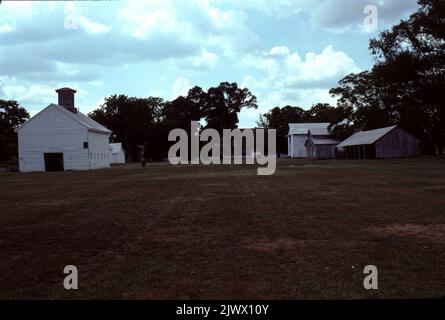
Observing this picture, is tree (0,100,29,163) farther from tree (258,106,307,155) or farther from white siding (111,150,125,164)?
tree (258,106,307,155)

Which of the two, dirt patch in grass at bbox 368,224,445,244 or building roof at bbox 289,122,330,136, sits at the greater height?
building roof at bbox 289,122,330,136

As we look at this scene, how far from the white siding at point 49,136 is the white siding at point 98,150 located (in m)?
1.83

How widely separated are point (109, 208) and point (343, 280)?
34.2 feet

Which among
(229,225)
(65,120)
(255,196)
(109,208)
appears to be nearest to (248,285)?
(229,225)

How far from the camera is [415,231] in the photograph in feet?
33.6

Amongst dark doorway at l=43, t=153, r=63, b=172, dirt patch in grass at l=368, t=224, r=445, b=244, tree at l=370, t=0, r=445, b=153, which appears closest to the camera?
dirt patch in grass at l=368, t=224, r=445, b=244

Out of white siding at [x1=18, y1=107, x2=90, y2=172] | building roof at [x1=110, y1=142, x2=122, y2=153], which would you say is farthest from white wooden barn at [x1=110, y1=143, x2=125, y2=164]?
white siding at [x1=18, y1=107, x2=90, y2=172]

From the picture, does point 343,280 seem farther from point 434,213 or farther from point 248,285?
point 434,213

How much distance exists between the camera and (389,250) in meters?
8.45

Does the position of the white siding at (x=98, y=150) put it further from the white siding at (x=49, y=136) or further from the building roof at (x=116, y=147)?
the building roof at (x=116, y=147)

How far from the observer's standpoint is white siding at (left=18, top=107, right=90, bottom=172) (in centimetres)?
5838

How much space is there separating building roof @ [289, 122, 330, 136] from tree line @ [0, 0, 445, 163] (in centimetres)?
399

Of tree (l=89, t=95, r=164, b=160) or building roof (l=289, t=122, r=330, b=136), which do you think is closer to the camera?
building roof (l=289, t=122, r=330, b=136)

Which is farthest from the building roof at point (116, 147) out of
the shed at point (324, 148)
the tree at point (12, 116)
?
the shed at point (324, 148)
